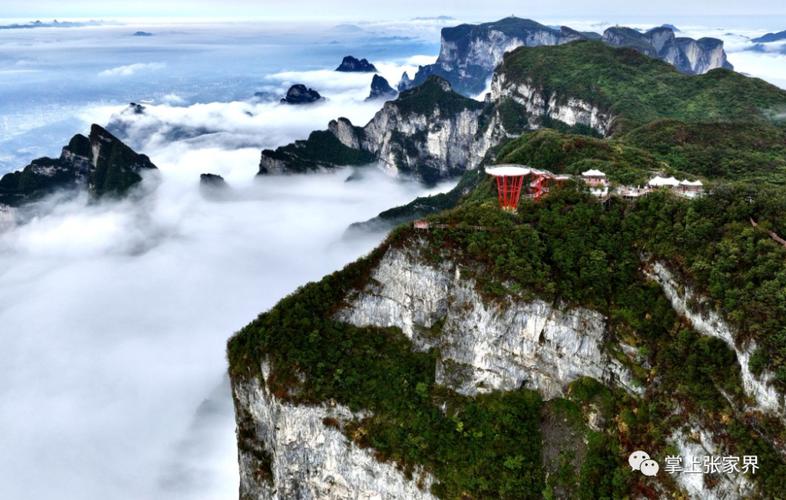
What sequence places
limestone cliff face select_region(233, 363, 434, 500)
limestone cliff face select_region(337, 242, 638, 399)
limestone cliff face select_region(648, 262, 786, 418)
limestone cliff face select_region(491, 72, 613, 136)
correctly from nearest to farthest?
1. limestone cliff face select_region(648, 262, 786, 418)
2. limestone cliff face select_region(337, 242, 638, 399)
3. limestone cliff face select_region(233, 363, 434, 500)
4. limestone cliff face select_region(491, 72, 613, 136)

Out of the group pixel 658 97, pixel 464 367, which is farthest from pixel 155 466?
pixel 658 97

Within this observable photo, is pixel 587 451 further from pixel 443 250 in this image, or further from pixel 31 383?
pixel 31 383

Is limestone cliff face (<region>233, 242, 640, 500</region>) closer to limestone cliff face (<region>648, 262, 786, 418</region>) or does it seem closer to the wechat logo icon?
the wechat logo icon

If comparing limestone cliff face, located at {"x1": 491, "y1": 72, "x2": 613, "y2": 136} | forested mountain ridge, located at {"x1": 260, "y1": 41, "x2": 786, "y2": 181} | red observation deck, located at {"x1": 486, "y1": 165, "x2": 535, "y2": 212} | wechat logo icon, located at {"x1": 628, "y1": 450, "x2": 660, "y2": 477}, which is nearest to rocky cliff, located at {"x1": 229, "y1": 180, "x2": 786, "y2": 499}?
wechat logo icon, located at {"x1": 628, "y1": 450, "x2": 660, "y2": 477}

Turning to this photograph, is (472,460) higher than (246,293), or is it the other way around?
(472,460)

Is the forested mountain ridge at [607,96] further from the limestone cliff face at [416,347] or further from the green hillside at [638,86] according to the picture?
the limestone cliff face at [416,347]

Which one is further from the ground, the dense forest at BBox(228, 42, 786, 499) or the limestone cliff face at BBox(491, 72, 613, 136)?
the limestone cliff face at BBox(491, 72, 613, 136)
